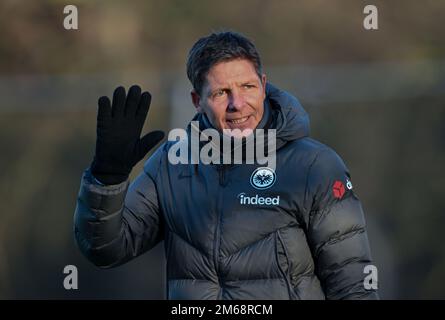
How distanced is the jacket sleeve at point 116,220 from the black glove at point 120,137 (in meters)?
0.04

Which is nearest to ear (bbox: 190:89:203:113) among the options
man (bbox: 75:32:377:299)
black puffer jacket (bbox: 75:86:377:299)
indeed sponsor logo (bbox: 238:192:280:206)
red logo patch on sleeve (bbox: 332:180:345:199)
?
man (bbox: 75:32:377:299)

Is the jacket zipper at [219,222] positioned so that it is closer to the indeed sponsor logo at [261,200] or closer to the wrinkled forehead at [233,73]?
the indeed sponsor logo at [261,200]

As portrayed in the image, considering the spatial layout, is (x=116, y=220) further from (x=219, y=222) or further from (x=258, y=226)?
(x=258, y=226)

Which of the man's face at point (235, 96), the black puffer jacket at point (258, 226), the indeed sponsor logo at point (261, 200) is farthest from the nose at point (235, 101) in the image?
the indeed sponsor logo at point (261, 200)

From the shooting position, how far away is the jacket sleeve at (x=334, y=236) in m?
2.49

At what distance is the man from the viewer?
2.48 m

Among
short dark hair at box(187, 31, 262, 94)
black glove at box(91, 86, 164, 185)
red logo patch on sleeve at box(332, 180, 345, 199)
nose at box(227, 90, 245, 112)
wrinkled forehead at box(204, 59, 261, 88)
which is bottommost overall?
red logo patch on sleeve at box(332, 180, 345, 199)

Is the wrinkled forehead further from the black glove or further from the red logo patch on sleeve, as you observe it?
the red logo patch on sleeve

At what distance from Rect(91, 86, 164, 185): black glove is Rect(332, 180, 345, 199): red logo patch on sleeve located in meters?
0.46

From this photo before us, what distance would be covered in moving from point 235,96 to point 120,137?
0.32 metres
